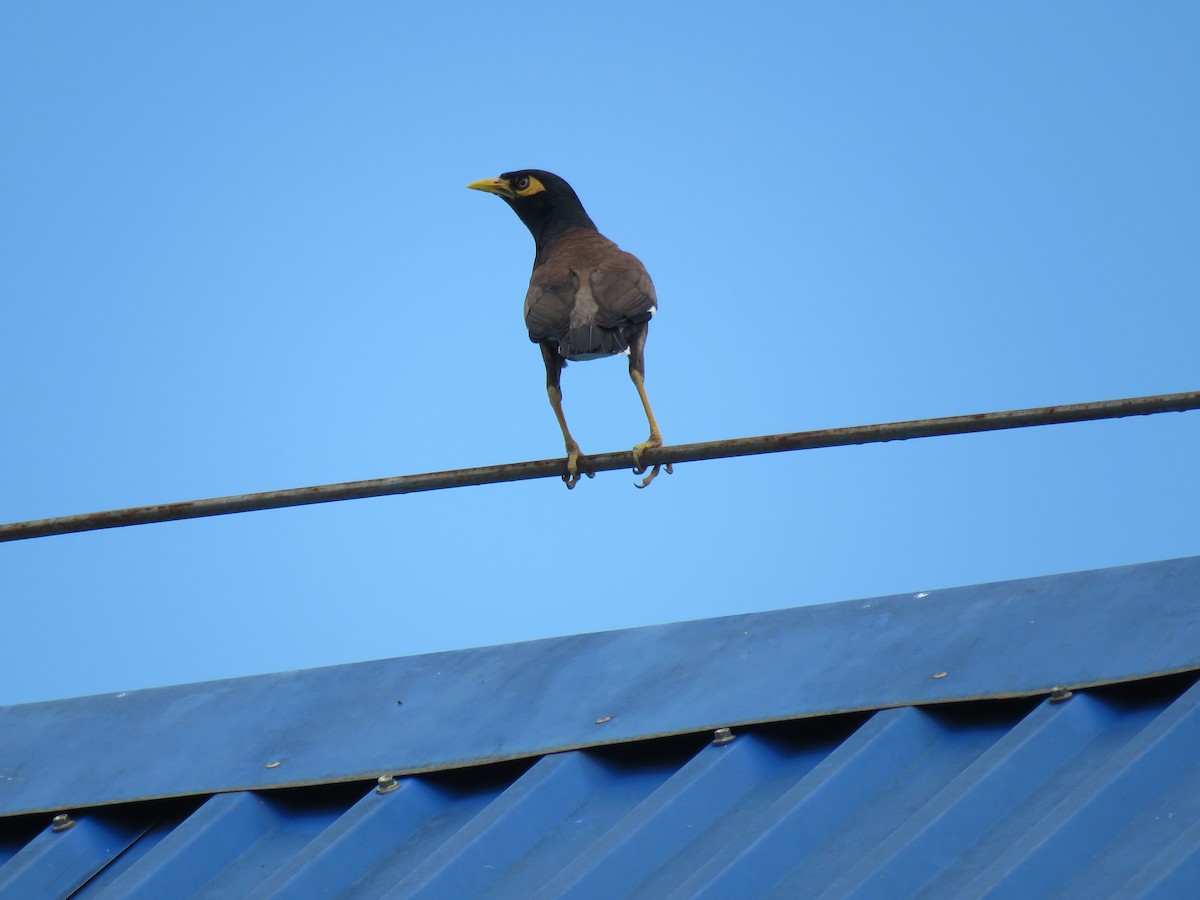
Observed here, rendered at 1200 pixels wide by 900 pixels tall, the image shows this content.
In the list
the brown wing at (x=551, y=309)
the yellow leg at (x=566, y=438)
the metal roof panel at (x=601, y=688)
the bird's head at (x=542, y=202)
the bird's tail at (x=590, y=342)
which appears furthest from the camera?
the bird's head at (x=542, y=202)

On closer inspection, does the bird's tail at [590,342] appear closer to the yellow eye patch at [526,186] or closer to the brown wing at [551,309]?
the brown wing at [551,309]

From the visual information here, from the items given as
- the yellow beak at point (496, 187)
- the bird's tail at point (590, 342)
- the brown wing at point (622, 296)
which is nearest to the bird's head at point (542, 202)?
the yellow beak at point (496, 187)

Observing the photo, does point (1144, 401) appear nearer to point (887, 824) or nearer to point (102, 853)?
point (887, 824)

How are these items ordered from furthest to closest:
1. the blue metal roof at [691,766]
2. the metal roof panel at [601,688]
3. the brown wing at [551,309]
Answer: the brown wing at [551,309], the metal roof panel at [601,688], the blue metal roof at [691,766]

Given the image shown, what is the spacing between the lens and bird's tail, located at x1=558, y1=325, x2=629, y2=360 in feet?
17.5

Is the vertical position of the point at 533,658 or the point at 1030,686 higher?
the point at 533,658

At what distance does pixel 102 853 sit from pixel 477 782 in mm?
1034

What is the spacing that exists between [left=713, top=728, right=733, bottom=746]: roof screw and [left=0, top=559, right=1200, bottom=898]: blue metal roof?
0.04 feet

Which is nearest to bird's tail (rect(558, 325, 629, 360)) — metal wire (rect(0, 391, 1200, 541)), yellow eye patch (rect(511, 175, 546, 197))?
metal wire (rect(0, 391, 1200, 541))

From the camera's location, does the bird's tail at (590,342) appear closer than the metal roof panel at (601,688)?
No

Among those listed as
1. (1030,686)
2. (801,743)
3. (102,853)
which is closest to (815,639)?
(801,743)

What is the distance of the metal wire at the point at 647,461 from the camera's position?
3643mm

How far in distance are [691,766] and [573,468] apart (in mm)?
999

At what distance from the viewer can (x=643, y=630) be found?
4.23 metres
